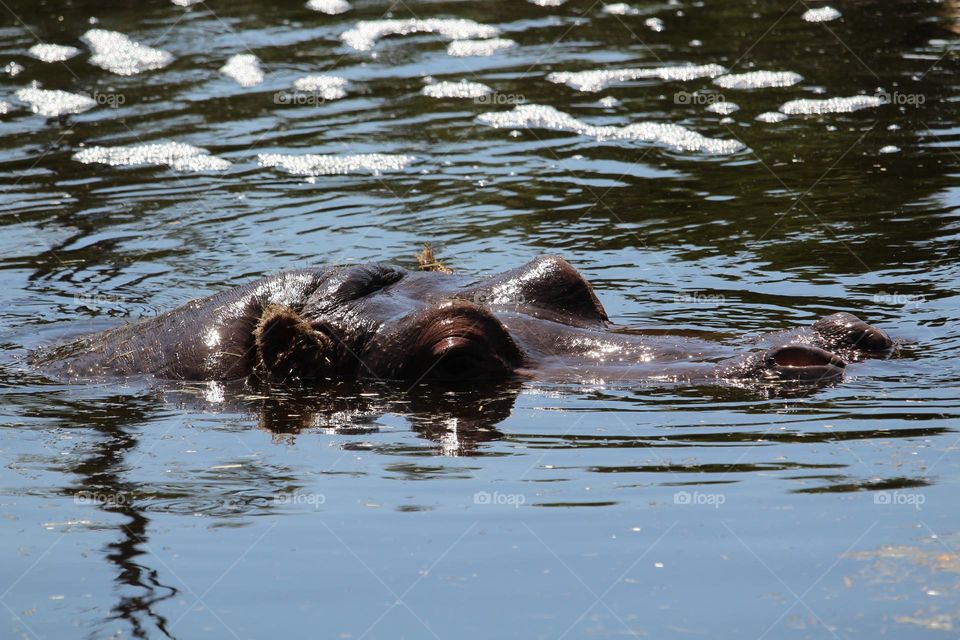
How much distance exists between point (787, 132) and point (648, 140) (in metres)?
1.30

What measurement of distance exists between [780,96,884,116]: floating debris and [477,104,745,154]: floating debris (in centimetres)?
125

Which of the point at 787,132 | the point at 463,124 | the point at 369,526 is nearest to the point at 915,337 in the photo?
the point at 369,526

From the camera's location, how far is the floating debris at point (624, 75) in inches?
625

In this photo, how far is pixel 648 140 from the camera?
13.7 metres

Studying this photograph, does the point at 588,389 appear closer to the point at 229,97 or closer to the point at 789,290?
the point at 789,290
